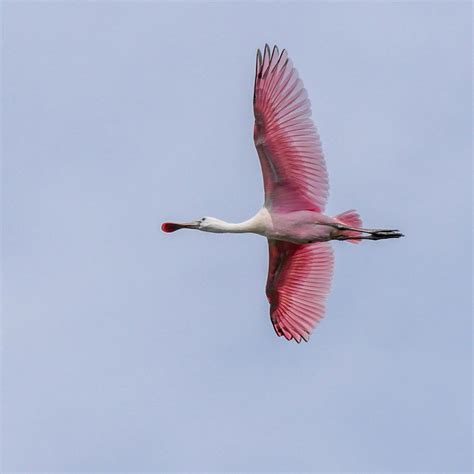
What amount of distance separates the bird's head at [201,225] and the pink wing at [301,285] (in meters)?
0.74

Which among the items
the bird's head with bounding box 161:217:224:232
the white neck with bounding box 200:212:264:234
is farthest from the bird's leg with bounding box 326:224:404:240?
the bird's head with bounding box 161:217:224:232

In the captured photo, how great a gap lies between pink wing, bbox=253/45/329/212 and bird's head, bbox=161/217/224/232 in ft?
2.69

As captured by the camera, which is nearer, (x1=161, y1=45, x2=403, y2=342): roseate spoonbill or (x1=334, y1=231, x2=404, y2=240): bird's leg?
(x1=161, y1=45, x2=403, y2=342): roseate spoonbill

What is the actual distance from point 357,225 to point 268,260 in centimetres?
143

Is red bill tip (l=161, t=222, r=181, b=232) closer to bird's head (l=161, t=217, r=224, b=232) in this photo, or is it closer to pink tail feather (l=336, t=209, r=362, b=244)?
bird's head (l=161, t=217, r=224, b=232)

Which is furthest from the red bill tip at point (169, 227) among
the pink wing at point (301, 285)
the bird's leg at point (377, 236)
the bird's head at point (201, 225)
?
the bird's leg at point (377, 236)

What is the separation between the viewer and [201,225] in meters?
19.8

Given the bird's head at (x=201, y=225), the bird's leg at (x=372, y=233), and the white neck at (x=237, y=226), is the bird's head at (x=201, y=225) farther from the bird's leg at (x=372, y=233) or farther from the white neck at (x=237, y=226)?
the bird's leg at (x=372, y=233)

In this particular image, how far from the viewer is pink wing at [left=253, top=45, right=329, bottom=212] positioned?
1831 cm

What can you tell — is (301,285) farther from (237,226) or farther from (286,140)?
(286,140)

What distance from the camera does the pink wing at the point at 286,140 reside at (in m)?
18.3

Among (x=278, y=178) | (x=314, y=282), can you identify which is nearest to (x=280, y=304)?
(x=314, y=282)

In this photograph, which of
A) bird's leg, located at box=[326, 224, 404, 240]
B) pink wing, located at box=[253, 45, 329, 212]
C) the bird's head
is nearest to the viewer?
pink wing, located at box=[253, 45, 329, 212]

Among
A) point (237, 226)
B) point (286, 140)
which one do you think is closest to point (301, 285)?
point (237, 226)
